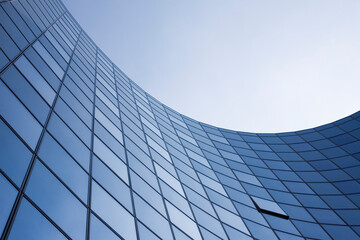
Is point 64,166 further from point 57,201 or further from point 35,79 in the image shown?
point 35,79

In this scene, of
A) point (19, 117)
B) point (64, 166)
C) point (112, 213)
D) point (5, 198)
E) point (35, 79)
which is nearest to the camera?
point (5, 198)

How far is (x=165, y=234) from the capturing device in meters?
10.1

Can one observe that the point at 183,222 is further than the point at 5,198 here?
Yes

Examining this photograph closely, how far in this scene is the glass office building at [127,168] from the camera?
6770 mm

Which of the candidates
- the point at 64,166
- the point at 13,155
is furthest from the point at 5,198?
the point at 64,166

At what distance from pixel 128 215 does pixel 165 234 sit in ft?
5.77

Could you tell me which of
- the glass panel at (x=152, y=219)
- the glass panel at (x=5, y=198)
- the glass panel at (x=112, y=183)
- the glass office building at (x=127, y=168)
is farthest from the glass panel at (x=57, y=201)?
the glass panel at (x=152, y=219)

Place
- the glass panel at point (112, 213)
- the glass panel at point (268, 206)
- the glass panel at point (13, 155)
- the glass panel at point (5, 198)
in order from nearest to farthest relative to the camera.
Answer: the glass panel at point (5, 198)
the glass panel at point (13, 155)
the glass panel at point (112, 213)
the glass panel at point (268, 206)

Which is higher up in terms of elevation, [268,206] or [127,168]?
[127,168]

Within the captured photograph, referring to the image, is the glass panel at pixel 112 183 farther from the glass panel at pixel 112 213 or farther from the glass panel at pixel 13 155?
the glass panel at pixel 13 155

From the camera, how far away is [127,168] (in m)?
11.9

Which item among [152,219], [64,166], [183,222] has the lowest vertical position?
[152,219]

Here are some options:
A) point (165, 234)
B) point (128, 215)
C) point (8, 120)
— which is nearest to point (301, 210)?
point (165, 234)

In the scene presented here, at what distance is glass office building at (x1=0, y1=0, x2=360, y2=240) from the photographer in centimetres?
677
